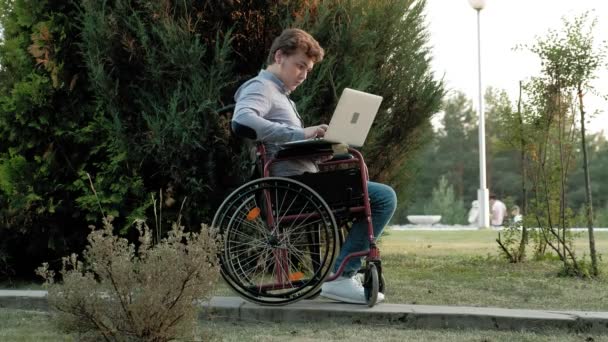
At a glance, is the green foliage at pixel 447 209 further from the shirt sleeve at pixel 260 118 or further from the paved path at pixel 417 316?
the shirt sleeve at pixel 260 118

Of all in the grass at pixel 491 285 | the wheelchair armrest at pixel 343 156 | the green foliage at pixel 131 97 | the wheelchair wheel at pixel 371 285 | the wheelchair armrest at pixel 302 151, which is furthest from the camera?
the green foliage at pixel 131 97

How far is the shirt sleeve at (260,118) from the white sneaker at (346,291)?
2.64 feet

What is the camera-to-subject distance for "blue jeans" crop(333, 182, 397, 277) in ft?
13.6

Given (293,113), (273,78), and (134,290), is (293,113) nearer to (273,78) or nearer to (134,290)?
(273,78)

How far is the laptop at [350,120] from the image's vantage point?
3.88m

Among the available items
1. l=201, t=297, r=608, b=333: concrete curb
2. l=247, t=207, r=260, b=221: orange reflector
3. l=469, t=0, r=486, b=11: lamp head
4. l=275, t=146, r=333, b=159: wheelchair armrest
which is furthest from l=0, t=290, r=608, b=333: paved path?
l=469, t=0, r=486, b=11: lamp head

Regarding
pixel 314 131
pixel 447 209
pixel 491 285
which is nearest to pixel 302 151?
pixel 314 131

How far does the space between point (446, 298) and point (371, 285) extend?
879 mm

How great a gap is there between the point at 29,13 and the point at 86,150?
1.03 m

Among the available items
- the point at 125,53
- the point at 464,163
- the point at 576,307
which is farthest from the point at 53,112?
the point at 464,163

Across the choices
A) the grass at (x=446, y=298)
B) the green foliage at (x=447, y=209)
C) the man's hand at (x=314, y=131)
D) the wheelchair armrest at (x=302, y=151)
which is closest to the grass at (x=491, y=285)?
the grass at (x=446, y=298)

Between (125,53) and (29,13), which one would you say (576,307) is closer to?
(125,53)

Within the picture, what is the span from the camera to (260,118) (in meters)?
3.97

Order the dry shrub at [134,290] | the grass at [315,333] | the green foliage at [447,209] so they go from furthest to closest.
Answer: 1. the green foliage at [447,209]
2. the grass at [315,333]
3. the dry shrub at [134,290]
